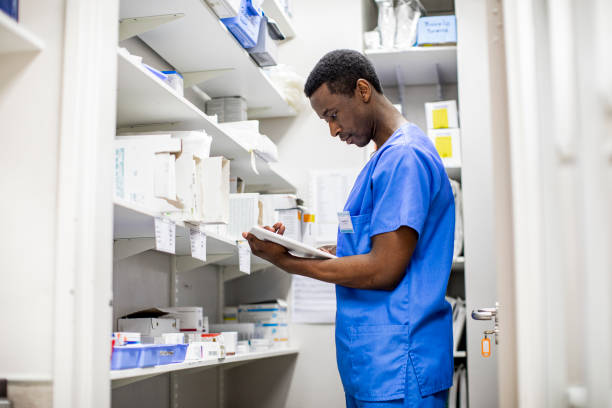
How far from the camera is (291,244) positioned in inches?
74.3

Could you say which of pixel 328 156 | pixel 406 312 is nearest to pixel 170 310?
pixel 406 312

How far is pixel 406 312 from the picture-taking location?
5.95 ft

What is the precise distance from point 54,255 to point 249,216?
1.30 meters

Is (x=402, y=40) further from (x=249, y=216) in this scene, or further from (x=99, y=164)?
(x=99, y=164)

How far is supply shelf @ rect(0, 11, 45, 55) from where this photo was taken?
4.45 feet

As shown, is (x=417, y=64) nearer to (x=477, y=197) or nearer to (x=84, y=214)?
(x=477, y=197)

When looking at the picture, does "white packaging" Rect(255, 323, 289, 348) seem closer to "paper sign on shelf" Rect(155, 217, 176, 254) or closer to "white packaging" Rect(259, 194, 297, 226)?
"white packaging" Rect(259, 194, 297, 226)

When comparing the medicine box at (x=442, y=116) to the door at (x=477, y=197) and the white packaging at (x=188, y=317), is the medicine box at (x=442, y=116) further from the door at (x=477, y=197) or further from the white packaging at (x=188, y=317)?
the white packaging at (x=188, y=317)

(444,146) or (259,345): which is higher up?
(444,146)

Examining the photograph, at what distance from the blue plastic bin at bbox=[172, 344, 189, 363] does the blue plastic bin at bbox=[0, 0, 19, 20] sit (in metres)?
0.91

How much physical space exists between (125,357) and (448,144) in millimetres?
2126

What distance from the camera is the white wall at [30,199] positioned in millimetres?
1407

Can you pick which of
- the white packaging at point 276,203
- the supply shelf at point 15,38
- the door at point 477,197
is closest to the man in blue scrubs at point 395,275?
the door at point 477,197

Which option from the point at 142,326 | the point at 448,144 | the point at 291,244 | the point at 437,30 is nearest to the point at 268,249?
the point at 291,244
